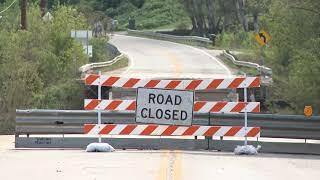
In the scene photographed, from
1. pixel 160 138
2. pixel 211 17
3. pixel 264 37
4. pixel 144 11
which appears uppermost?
pixel 144 11

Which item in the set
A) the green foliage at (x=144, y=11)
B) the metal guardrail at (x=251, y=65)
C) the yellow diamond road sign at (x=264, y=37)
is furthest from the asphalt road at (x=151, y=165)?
the green foliage at (x=144, y=11)

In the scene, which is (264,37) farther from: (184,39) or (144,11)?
(144,11)

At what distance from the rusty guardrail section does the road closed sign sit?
0.67 m

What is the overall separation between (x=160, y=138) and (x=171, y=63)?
30776 millimetres

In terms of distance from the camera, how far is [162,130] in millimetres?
15523

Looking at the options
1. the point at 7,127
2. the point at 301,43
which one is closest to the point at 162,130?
the point at 301,43

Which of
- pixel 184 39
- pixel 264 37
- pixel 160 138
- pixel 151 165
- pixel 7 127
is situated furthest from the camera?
pixel 184 39

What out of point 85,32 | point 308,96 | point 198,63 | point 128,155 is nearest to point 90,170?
point 128,155

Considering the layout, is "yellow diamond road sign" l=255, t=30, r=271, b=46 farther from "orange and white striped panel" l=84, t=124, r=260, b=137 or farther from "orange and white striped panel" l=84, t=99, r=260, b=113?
"orange and white striped panel" l=84, t=124, r=260, b=137

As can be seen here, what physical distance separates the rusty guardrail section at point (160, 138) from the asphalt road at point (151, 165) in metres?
0.35

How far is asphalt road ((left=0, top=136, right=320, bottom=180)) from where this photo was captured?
1207 cm

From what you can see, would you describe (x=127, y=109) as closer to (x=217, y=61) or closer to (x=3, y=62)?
(x=3, y=62)

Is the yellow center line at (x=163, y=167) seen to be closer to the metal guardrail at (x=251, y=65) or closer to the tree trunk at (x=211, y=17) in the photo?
the metal guardrail at (x=251, y=65)

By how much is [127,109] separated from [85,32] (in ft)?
78.8
